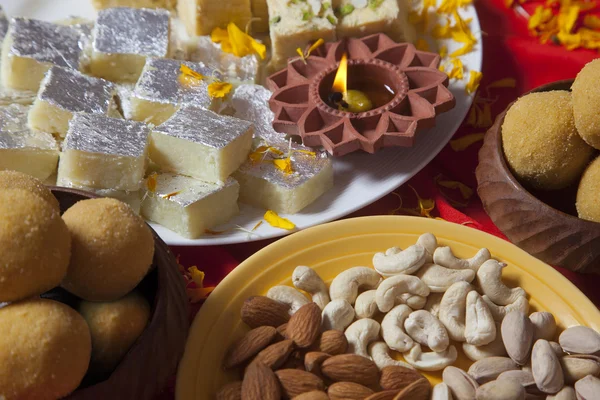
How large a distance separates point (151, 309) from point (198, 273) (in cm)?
30

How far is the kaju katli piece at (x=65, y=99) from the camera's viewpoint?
1.34 metres

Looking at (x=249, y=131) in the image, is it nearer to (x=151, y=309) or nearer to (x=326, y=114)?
(x=326, y=114)

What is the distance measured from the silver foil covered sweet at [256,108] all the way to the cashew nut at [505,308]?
562 mm

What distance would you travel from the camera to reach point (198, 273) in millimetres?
1216

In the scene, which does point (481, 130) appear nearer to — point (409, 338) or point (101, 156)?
point (409, 338)

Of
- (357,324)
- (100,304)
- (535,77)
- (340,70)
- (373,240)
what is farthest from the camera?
(535,77)

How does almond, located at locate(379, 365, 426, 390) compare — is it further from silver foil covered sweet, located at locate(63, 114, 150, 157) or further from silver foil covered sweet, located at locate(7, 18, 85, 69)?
silver foil covered sweet, located at locate(7, 18, 85, 69)

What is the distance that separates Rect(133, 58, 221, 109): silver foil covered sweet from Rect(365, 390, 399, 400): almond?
2.36 ft

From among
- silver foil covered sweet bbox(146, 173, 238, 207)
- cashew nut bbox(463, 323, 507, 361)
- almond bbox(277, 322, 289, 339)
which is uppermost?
silver foil covered sweet bbox(146, 173, 238, 207)

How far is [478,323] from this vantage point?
103 cm

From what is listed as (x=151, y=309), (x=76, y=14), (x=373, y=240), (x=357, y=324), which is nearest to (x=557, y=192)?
(x=373, y=240)

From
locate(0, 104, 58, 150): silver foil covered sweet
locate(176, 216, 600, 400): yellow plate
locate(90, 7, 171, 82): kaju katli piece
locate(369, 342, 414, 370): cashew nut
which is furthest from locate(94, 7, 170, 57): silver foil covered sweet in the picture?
locate(369, 342, 414, 370): cashew nut

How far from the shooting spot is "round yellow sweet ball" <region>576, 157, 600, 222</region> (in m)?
1.10

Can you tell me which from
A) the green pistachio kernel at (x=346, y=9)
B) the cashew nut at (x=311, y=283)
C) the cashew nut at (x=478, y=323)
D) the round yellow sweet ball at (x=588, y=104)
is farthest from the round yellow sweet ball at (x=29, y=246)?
the green pistachio kernel at (x=346, y=9)
